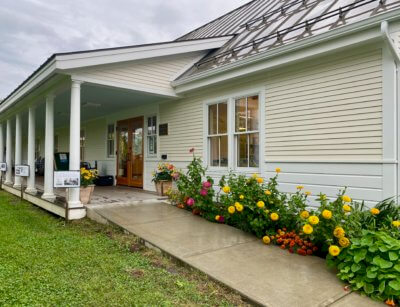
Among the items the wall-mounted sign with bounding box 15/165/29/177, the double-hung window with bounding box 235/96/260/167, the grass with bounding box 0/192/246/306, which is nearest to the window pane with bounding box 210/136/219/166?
the double-hung window with bounding box 235/96/260/167

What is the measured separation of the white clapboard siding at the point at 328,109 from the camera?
12.4ft

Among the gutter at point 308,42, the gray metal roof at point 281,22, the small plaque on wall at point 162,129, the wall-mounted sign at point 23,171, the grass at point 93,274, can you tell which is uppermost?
the gray metal roof at point 281,22

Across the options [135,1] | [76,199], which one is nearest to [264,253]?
[76,199]

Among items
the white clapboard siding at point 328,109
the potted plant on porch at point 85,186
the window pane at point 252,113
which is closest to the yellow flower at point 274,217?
the white clapboard siding at point 328,109

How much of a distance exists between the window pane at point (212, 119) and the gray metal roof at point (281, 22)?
858 mm

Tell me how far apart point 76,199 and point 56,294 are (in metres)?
2.90

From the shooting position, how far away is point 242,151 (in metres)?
5.56

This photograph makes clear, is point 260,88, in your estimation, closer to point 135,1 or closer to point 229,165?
point 229,165

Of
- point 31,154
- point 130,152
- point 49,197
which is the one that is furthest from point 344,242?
point 31,154

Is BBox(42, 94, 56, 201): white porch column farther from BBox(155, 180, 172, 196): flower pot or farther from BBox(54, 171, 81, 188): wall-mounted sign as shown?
BBox(155, 180, 172, 196): flower pot

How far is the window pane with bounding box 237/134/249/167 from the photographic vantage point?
5.50 metres

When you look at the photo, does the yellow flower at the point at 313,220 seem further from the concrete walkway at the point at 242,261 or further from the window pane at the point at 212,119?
the window pane at the point at 212,119

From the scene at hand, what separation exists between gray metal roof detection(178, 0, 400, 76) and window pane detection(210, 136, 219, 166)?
5.10ft

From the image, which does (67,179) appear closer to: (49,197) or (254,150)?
(49,197)
